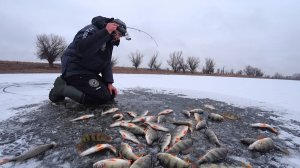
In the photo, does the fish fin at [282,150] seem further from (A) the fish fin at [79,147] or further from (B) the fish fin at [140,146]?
(A) the fish fin at [79,147]

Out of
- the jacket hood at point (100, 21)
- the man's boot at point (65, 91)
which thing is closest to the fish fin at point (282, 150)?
the man's boot at point (65, 91)

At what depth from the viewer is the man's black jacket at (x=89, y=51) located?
12.7ft

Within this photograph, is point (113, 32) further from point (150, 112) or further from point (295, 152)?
point (295, 152)

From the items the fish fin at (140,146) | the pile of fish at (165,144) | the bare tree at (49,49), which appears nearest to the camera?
the pile of fish at (165,144)

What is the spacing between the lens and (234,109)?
15.6ft

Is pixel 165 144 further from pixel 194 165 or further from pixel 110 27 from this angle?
pixel 110 27

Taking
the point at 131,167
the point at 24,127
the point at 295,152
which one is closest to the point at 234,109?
the point at 295,152

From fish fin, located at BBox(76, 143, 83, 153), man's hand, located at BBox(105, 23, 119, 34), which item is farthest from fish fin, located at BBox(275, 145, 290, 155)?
man's hand, located at BBox(105, 23, 119, 34)

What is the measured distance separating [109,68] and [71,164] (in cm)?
302

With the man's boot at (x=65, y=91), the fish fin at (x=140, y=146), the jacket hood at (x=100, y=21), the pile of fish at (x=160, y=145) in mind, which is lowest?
the fish fin at (x=140, y=146)

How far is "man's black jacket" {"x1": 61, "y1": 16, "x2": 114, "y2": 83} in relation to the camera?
3.86 metres

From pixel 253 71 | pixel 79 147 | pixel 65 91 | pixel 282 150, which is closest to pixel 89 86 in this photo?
pixel 65 91

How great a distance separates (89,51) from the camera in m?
3.95

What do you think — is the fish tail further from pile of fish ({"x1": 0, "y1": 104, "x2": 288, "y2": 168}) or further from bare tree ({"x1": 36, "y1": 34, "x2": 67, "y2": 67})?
bare tree ({"x1": 36, "y1": 34, "x2": 67, "y2": 67})
